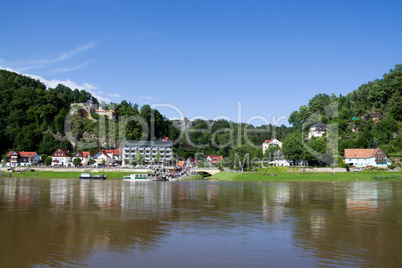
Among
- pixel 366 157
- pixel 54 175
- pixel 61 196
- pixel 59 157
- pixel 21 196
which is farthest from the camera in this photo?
pixel 59 157

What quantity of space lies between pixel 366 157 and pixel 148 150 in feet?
257

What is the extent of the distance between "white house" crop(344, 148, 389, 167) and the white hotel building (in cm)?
6537

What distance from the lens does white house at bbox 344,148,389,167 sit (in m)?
78.8

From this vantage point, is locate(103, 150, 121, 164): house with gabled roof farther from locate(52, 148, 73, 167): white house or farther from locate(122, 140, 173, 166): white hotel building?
locate(52, 148, 73, 167): white house

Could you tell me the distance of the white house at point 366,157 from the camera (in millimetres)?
78750

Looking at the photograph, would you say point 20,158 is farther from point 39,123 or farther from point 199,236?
point 199,236

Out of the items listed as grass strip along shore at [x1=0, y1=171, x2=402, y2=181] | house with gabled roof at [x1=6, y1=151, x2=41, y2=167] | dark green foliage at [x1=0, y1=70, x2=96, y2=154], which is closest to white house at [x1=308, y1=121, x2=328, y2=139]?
grass strip along shore at [x1=0, y1=171, x2=402, y2=181]

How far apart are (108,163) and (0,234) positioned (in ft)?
335

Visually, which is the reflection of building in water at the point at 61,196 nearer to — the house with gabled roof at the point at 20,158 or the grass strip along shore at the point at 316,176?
the grass strip along shore at the point at 316,176

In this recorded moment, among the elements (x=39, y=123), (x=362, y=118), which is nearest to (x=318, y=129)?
(x=362, y=118)

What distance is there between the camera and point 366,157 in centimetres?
8194

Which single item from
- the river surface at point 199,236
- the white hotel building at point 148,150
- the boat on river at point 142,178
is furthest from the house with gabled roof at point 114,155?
the river surface at point 199,236

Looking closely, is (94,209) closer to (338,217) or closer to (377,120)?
(338,217)

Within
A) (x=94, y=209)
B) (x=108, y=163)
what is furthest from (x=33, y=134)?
(x=94, y=209)
